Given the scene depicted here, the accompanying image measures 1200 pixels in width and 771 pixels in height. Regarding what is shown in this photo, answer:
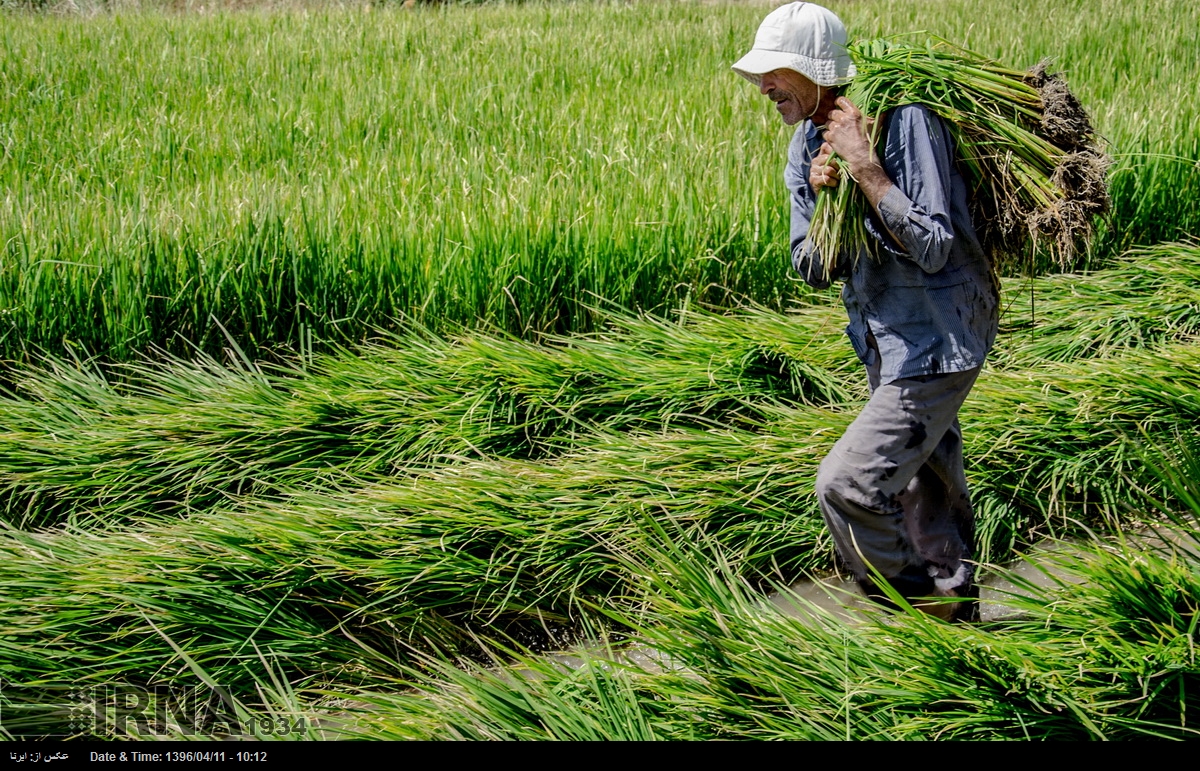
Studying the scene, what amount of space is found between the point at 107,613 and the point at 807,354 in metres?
2.47

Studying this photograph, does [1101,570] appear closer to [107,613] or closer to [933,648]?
[933,648]

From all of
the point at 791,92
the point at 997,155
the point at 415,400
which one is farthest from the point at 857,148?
the point at 415,400

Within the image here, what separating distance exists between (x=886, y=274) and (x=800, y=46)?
55 cm

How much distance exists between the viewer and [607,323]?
14.7ft

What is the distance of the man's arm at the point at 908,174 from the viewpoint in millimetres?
2406

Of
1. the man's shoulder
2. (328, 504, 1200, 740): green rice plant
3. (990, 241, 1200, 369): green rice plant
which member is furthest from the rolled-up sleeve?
(990, 241, 1200, 369): green rice plant

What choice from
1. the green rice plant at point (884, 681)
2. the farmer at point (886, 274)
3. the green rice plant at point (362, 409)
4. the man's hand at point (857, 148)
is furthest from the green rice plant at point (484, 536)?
the man's hand at point (857, 148)

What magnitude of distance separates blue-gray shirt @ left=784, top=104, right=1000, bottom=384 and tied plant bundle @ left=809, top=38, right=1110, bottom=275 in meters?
0.05

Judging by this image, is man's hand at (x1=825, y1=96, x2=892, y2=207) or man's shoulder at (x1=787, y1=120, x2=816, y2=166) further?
man's shoulder at (x1=787, y1=120, x2=816, y2=166)

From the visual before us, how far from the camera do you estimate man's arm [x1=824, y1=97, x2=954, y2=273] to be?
2.41 m

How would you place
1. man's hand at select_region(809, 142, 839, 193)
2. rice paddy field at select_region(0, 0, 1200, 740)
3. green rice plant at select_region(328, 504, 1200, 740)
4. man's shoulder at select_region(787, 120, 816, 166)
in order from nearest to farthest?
green rice plant at select_region(328, 504, 1200, 740)
rice paddy field at select_region(0, 0, 1200, 740)
man's hand at select_region(809, 142, 839, 193)
man's shoulder at select_region(787, 120, 816, 166)

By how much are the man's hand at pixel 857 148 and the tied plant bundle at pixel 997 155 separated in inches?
1.6

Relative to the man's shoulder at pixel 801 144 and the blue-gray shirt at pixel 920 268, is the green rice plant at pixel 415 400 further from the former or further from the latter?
the man's shoulder at pixel 801 144

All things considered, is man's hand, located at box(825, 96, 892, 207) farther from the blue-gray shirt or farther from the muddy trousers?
the muddy trousers
